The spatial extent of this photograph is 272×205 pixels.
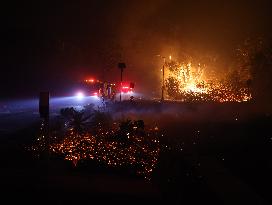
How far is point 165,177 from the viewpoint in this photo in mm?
9125

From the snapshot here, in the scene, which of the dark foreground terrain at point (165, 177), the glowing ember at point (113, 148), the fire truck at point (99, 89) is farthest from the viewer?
the fire truck at point (99, 89)

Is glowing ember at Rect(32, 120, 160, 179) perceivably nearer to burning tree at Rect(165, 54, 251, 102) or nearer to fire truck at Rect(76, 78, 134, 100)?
fire truck at Rect(76, 78, 134, 100)

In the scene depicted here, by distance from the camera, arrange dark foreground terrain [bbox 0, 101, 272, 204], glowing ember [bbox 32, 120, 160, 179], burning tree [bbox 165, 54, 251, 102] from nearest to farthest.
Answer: dark foreground terrain [bbox 0, 101, 272, 204]
glowing ember [bbox 32, 120, 160, 179]
burning tree [bbox 165, 54, 251, 102]

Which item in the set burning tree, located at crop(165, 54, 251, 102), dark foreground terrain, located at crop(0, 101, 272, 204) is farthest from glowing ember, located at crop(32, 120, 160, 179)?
burning tree, located at crop(165, 54, 251, 102)

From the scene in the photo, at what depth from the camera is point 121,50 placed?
5931 centimetres

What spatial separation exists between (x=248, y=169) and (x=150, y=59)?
2044 inches

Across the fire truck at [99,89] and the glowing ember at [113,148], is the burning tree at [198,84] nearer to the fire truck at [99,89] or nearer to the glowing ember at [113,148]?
Answer: the fire truck at [99,89]

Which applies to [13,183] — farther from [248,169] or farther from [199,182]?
[248,169]

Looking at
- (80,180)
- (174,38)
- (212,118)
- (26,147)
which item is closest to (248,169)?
(80,180)

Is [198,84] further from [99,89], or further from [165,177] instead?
[165,177]

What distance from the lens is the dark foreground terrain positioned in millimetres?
7398

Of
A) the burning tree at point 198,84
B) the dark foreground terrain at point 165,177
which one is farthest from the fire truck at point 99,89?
the dark foreground terrain at point 165,177

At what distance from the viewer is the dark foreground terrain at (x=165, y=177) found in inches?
291

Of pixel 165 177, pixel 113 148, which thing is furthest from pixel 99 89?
pixel 165 177
